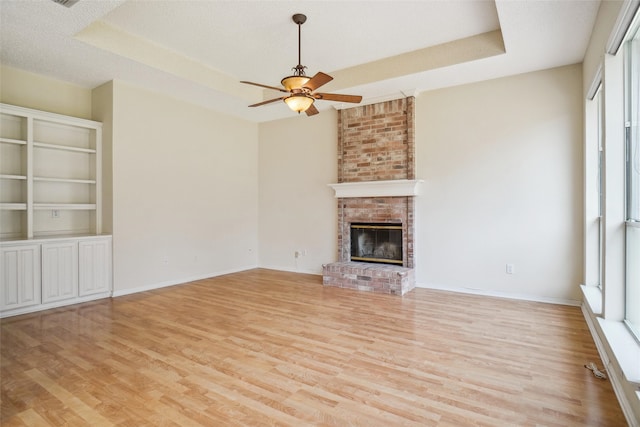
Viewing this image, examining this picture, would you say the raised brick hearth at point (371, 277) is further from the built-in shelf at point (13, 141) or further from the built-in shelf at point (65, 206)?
the built-in shelf at point (13, 141)

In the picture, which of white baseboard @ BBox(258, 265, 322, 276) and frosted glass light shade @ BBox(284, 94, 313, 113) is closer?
frosted glass light shade @ BBox(284, 94, 313, 113)

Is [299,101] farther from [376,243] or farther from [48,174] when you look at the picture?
[48,174]

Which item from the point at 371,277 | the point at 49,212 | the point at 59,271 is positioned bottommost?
the point at 371,277

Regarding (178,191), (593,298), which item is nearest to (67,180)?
(178,191)

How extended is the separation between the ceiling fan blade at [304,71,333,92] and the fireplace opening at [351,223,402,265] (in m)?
2.84

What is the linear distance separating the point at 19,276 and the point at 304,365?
11.5 ft

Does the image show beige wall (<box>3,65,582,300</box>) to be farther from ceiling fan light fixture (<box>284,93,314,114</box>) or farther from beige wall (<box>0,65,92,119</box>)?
ceiling fan light fixture (<box>284,93,314,114</box>)

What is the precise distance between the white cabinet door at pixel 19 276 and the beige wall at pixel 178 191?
0.87 metres

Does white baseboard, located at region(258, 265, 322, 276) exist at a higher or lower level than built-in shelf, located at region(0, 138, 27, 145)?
lower

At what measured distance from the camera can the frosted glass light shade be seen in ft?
10.8

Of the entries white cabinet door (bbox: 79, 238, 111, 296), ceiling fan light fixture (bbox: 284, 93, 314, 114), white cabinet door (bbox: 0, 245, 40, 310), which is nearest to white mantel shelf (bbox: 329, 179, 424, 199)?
ceiling fan light fixture (bbox: 284, 93, 314, 114)

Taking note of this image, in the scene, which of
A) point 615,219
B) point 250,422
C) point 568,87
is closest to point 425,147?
point 568,87

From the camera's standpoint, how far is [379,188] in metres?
5.32

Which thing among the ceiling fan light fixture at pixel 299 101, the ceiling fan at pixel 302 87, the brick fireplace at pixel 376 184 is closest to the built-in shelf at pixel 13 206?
the ceiling fan at pixel 302 87
